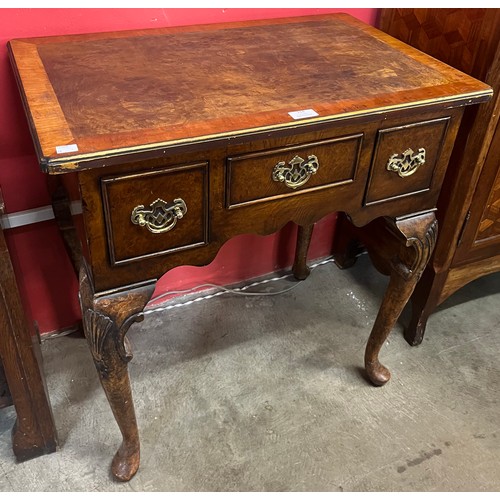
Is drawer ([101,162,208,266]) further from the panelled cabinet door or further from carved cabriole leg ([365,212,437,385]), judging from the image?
the panelled cabinet door

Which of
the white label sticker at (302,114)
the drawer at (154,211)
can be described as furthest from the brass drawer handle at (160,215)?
the white label sticker at (302,114)

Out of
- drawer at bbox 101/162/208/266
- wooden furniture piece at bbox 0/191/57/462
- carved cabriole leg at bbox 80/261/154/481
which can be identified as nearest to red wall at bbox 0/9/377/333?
wooden furniture piece at bbox 0/191/57/462

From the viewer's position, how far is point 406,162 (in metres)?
1.05

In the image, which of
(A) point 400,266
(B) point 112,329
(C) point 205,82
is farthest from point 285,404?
(C) point 205,82

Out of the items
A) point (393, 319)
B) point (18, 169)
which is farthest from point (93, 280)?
point (393, 319)

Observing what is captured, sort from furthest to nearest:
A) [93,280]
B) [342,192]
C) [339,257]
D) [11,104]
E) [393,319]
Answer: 1. [339,257]
2. [393,319]
3. [11,104]
4. [342,192]
5. [93,280]

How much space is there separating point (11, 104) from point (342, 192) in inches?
27.4

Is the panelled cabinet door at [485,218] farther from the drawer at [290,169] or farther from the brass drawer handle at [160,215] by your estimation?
the brass drawer handle at [160,215]

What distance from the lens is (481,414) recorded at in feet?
4.58

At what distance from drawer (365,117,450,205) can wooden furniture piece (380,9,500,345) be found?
199 mm

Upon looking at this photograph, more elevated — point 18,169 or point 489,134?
point 489,134

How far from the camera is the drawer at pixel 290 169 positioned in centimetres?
91

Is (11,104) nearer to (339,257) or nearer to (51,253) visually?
(51,253)

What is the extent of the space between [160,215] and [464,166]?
2.43 ft
